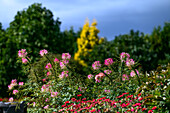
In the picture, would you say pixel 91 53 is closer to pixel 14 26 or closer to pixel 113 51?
pixel 113 51

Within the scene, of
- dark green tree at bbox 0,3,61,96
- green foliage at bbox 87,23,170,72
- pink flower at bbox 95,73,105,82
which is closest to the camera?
pink flower at bbox 95,73,105,82

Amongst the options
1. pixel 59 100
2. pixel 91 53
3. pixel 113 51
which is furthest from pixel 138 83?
pixel 91 53

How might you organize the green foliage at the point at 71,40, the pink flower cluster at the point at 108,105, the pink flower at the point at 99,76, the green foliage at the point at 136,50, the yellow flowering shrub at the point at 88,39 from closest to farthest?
the pink flower cluster at the point at 108,105, the pink flower at the point at 99,76, the green foliage at the point at 136,50, the yellow flowering shrub at the point at 88,39, the green foliage at the point at 71,40

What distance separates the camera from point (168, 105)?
15.0ft

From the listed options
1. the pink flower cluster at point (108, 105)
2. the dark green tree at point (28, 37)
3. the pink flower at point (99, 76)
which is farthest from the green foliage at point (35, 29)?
the pink flower cluster at point (108, 105)

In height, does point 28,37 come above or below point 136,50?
above

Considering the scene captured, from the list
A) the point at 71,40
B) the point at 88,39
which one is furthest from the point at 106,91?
the point at 71,40

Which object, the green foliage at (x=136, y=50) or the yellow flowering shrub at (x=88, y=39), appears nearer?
the green foliage at (x=136, y=50)

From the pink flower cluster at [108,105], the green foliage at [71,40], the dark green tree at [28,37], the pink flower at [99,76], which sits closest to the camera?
the pink flower cluster at [108,105]

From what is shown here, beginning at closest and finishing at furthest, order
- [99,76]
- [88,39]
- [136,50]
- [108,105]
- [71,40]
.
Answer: [108,105]
[99,76]
[136,50]
[88,39]
[71,40]

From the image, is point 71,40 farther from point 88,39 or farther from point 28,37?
point 28,37

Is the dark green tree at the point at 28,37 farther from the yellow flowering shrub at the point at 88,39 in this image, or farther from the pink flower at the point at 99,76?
the yellow flowering shrub at the point at 88,39

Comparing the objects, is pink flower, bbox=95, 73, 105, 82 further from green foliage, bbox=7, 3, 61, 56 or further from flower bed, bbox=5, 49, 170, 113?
green foliage, bbox=7, 3, 61, 56

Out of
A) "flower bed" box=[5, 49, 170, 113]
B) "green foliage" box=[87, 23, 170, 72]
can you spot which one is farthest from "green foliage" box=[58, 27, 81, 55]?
"flower bed" box=[5, 49, 170, 113]
